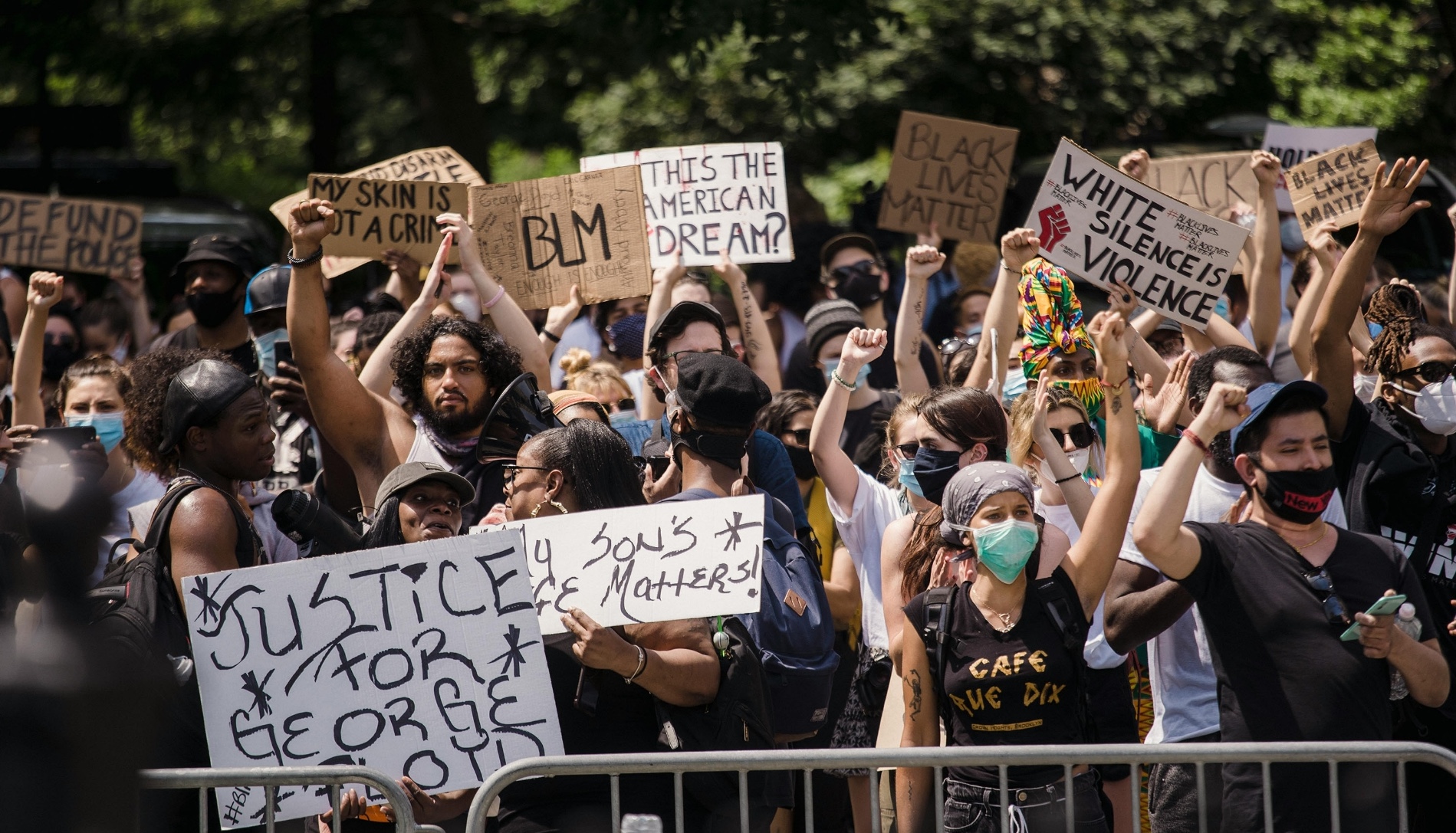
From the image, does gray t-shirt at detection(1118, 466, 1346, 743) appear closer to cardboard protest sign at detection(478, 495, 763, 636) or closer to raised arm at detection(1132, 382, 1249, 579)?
raised arm at detection(1132, 382, 1249, 579)

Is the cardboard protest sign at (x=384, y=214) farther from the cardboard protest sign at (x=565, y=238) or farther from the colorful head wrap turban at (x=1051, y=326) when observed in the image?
the colorful head wrap turban at (x=1051, y=326)

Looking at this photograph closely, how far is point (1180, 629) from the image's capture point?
491 centimetres

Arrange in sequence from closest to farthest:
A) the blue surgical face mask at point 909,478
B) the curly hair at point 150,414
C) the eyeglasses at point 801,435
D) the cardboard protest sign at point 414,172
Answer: the curly hair at point 150,414 → the blue surgical face mask at point 909,478 → the eyeglasses at point 801,435 → the cardboard protest sign at point 414,172

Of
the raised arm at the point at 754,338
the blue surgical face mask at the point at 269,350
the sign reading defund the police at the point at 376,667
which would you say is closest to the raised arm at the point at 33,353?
the blue surgical face mask at the point at 269,350

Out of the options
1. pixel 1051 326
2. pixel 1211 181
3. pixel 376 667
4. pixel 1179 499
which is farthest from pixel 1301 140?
pixel 376 667

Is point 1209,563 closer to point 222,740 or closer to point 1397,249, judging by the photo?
point 222,740

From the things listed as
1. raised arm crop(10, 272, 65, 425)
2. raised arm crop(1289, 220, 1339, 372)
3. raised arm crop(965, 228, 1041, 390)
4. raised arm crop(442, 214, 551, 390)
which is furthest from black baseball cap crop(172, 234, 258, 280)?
raised arm crop(1289, 220, 1339, 372)

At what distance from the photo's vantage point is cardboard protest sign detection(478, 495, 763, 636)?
3979mm

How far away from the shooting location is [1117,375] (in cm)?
439

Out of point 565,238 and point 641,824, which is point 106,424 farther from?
point 641,824

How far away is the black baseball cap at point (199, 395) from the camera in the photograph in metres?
4.47

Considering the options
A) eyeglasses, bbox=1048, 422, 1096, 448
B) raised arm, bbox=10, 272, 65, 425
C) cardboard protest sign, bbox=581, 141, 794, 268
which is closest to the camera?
eyeglasses, bbox=1048, 422, 1096, 448

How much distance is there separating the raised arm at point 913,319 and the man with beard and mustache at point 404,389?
180 centimetres

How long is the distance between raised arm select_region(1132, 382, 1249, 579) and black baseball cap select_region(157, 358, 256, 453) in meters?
2.62
